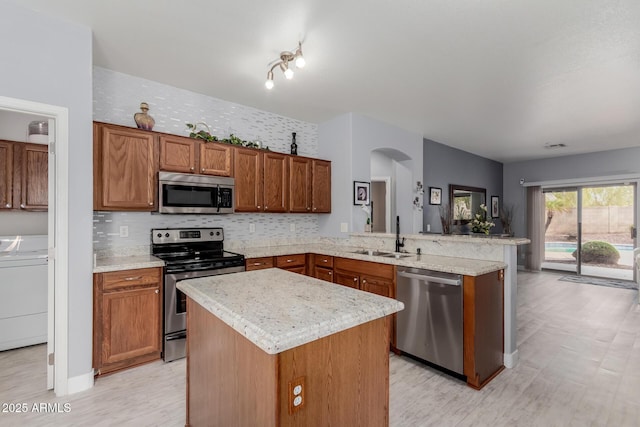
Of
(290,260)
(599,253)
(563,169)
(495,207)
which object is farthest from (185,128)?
(599,253)

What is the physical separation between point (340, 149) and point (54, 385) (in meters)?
3.82

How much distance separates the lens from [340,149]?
172 inches

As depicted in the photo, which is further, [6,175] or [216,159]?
[216,159]

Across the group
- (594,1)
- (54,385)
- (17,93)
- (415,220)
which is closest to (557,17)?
(594,1)

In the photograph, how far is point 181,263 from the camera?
2846 mm

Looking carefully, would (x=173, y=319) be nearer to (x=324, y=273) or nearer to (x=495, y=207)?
(x=324, y=273)

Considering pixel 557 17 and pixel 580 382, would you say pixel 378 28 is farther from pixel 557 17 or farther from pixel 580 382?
pixel 580 382

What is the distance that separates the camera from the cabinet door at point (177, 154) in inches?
→ 120

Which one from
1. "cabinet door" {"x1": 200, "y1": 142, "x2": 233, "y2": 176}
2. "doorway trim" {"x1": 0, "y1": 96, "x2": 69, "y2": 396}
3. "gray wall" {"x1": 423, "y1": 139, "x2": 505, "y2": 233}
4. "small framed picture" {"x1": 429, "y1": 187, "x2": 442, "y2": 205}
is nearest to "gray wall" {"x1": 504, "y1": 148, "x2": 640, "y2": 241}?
"gray wall" {"x1": 423, "y1": 139, "x2": 505, "y2": 233}

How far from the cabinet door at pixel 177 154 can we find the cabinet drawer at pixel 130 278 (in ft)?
3.39

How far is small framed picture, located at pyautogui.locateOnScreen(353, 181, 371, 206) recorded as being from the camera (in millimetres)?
4258

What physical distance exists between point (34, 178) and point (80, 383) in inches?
87.3

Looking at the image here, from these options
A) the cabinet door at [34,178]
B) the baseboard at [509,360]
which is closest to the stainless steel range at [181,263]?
the cabinet door at [34,178]

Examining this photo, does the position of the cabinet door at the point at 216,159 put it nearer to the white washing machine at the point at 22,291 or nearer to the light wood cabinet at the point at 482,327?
the white washing machine at the point at 22,291
